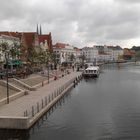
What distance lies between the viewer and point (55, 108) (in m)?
45.6

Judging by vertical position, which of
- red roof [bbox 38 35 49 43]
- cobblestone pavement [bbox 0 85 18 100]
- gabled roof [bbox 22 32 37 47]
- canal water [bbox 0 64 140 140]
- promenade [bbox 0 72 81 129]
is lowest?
canal water [bbox 0 64 140 140]

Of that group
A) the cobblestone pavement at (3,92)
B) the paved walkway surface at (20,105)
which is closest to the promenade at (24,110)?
the paved walkway surface at (20,105)

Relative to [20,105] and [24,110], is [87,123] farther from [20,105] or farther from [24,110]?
[20,105]

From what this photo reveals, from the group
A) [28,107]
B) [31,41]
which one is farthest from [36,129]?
[31,41]

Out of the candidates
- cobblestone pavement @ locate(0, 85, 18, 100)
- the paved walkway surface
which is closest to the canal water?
the paved walkway surface

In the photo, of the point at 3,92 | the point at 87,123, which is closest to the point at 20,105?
the point at 3,92

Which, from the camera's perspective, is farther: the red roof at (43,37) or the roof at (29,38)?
the red roof at (43,37)

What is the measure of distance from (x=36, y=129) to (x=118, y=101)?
71.9 ft

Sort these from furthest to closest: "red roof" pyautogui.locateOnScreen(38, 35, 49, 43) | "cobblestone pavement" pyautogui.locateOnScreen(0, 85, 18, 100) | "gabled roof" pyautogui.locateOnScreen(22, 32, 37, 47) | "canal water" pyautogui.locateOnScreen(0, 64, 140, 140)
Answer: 1. "red roof" pyautogui.locateOnScreen(38, 35, 49, 43)
2. "gabled roof" pyautogui.locateOnScreen(22, 32, 37, 47)
3. "cobblestone pavement" pyautogui.locateOnScreen(0, 85, 18, 100)
4. "canal water" pyautogui.locateOnScreen(0, 64, 140, 140)

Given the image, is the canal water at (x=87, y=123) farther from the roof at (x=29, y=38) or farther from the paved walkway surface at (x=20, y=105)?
the roof at (x=29, y=38)

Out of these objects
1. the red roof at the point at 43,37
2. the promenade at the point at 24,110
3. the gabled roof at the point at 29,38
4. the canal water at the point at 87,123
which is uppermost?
the red roof at the point at 43,37

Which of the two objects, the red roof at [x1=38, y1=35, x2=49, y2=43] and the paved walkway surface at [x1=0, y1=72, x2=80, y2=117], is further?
the red roof at [x1=38, y1=35, x2=49, y2=43]

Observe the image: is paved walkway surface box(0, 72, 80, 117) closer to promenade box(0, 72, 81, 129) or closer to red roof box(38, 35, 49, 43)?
promenade box(0, 72, 81, 129)

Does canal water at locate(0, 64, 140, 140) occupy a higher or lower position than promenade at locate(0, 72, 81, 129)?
lower
